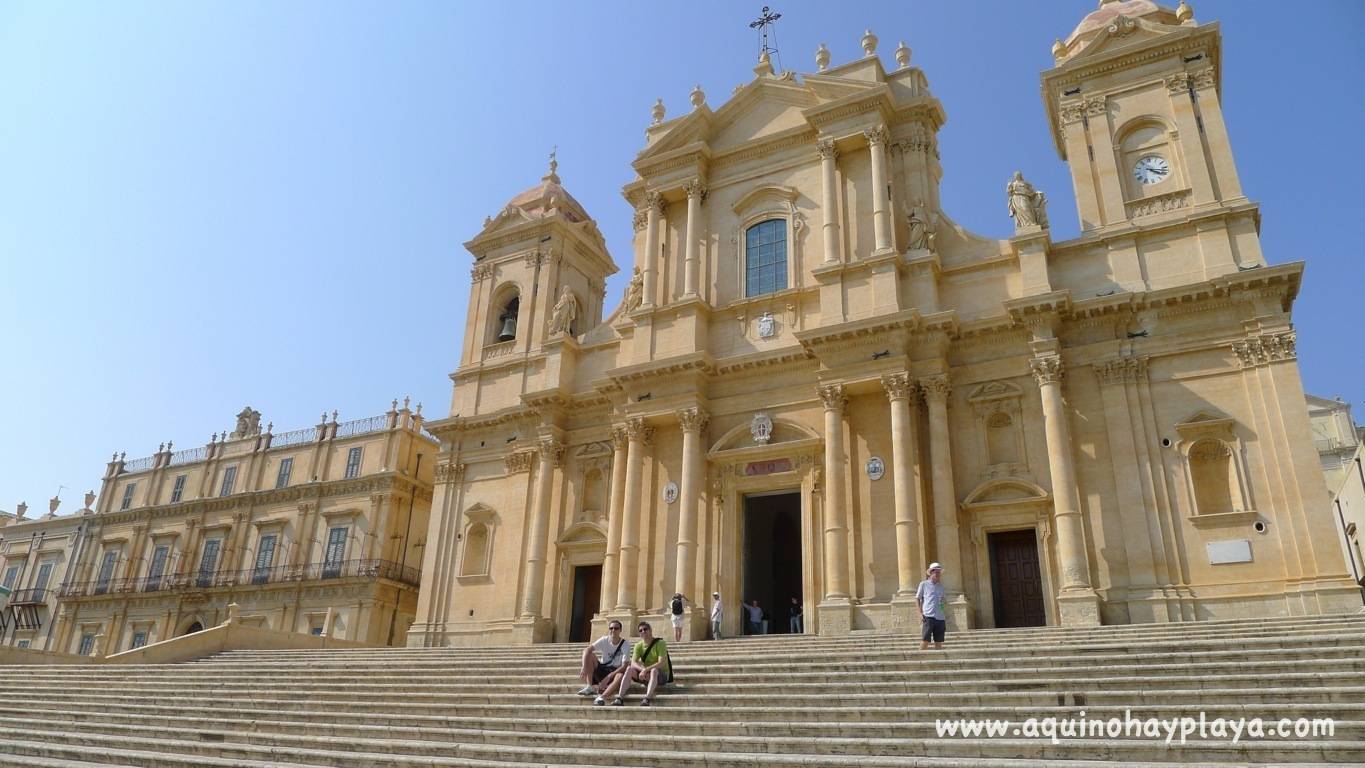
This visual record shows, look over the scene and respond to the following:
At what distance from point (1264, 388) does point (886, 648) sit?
30.8ft

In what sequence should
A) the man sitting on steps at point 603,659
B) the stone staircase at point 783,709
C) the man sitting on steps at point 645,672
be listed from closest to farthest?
the stone staircase at point 783,709, the man sitting on steps at point 645,672, the man sitting on steps at point 603,659

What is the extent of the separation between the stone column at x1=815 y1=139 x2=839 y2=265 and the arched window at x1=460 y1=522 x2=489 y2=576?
480 inches

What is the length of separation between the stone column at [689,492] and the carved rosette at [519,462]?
5.28 meters

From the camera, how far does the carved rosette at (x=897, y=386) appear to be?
18.8 metres

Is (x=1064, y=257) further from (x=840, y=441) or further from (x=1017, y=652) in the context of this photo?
(x=1017, y=652)

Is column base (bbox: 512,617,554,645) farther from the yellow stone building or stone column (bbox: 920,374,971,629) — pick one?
the yellow stone building

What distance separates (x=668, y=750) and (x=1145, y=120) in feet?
60.6

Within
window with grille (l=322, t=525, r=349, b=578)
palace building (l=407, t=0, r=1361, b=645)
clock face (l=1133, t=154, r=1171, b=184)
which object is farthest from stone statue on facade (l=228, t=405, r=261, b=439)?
clock face (l=1133, t=154, r=1171, b=184)

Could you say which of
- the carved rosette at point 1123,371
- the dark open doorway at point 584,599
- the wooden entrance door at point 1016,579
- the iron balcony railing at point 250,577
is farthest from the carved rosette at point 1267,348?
the iron balcony railing at point 250,577

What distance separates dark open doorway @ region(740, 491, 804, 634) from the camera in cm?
2109

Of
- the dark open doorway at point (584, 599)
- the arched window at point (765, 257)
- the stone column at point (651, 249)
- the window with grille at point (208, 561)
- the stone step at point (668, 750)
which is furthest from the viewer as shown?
the window with grille at point (208, 561)

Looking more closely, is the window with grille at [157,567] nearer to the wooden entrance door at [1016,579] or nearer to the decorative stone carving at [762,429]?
the decorative stone carving at [762,429]

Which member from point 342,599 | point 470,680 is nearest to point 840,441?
point 470,680

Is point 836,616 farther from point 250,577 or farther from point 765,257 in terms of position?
point 250,577
